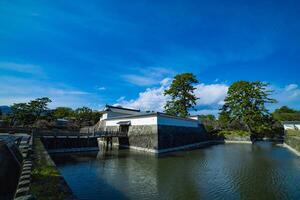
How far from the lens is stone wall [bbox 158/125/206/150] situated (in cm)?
1992

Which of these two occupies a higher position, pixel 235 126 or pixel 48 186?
pixel 235 126

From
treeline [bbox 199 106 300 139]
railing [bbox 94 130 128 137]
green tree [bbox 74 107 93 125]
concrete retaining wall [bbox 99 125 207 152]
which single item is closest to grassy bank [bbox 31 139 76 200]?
concrete retaining wall [bbox 99 125 207 152]

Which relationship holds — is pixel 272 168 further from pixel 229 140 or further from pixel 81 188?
pixel 229 140

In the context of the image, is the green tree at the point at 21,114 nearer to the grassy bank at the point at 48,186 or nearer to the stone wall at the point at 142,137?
the stone wall at the point at 142,137

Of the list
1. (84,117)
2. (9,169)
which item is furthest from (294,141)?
(84,117)

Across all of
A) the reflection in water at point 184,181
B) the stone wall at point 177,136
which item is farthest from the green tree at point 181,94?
the reflection in water at point 184,181

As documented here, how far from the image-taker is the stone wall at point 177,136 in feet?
65.4

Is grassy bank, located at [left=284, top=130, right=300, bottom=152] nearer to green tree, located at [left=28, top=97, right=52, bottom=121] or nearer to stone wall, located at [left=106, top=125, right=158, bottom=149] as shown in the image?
stone wall, located at [left=106, top=125, right=158, bottom=149]

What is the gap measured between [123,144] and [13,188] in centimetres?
1666

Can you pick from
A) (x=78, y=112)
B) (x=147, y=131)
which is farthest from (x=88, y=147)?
(x=78, y=112)

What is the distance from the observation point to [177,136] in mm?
22844

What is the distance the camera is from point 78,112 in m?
39.5

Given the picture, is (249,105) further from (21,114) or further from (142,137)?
(21,114)

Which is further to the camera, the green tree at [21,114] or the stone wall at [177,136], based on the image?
the green tree at [21,114]
